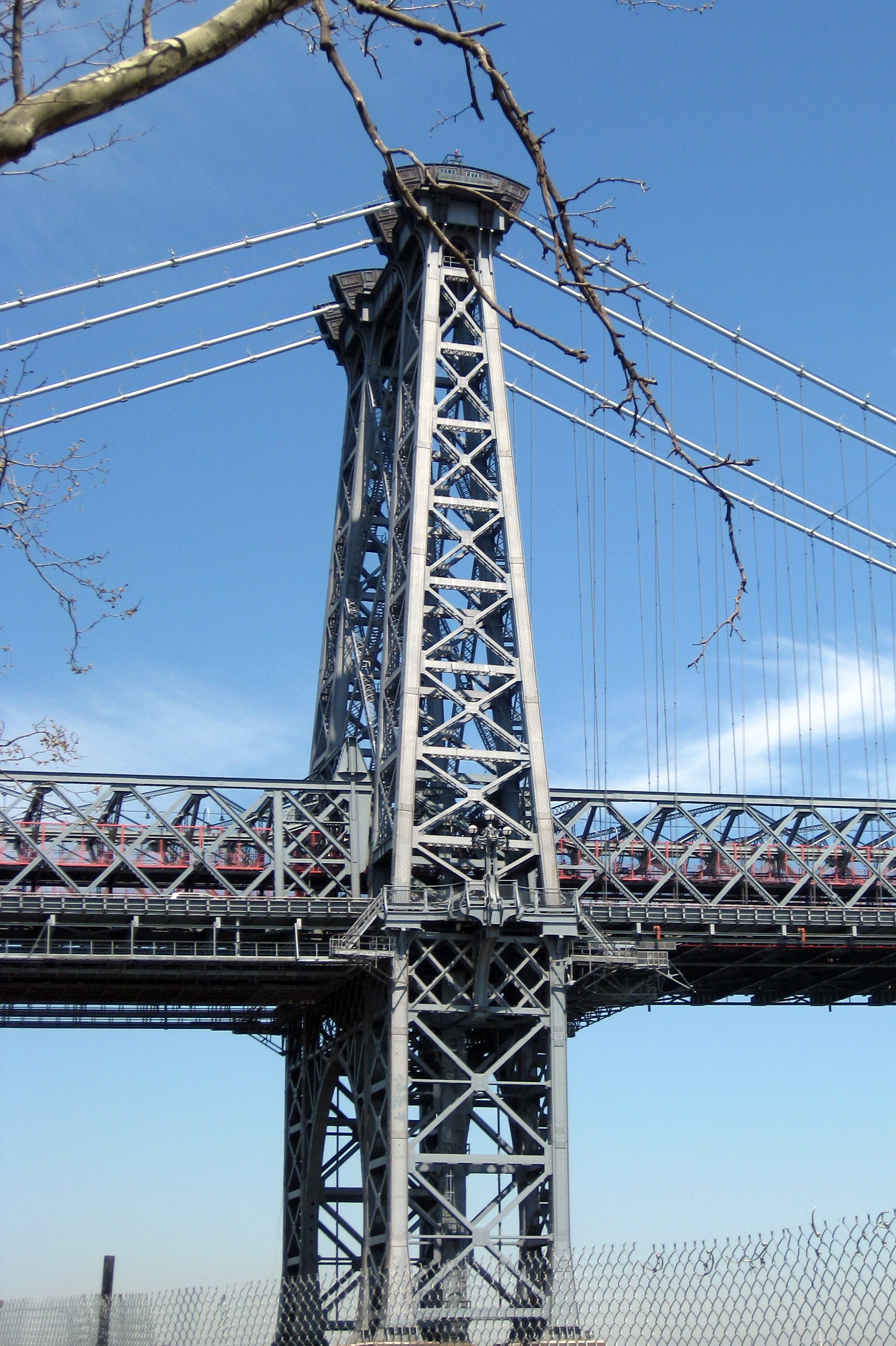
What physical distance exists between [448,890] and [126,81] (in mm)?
34593

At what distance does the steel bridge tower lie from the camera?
39812 millimetres

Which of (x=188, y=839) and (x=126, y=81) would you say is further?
(x=188, y=839)

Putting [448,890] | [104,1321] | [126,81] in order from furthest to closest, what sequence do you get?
[448,890] → [104,1321] → [126,81]

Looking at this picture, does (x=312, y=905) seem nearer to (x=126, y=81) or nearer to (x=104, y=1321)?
(x=104, y=1321)

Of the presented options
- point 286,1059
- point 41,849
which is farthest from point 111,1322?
point 286,1059

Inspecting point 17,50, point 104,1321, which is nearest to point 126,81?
point 17,50

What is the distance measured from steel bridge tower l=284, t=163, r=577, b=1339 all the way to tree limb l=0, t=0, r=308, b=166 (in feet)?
101

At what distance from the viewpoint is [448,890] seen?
41406mm

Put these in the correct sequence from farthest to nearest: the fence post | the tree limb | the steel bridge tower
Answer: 1. the steel bridge tower
2. the fence post
3. the tree limb

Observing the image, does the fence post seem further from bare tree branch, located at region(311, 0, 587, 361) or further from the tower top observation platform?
the tower top observation platform

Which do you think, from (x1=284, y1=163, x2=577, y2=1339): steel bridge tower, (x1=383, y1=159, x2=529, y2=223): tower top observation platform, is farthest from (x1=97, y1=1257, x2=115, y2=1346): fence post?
(x1=383, y1=159, x2=529, y2=223): tower top observation platform

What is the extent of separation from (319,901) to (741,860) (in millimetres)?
16359

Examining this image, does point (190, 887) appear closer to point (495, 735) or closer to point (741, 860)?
point (495, 735)

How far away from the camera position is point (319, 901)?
43.8m
